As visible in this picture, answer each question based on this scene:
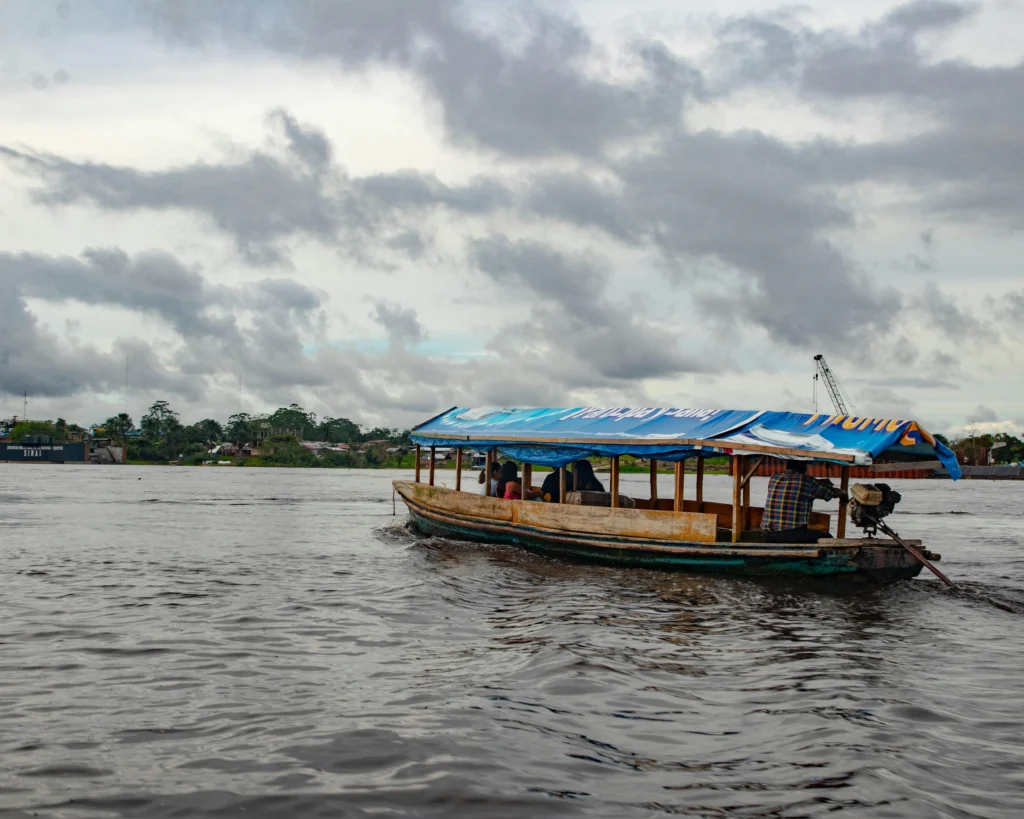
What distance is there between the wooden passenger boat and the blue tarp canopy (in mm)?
21

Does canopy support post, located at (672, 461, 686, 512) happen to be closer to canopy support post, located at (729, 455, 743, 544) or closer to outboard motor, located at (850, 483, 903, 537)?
canopy support post, located at (729, 455, 743, 544)

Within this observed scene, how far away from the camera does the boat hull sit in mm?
11859

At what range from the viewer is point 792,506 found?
12805mm

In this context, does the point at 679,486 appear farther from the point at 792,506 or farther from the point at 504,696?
the point at 504,696

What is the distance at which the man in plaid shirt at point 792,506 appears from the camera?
42.0 ft

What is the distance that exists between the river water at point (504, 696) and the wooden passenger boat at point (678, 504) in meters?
0.44

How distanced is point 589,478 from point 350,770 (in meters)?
12.3

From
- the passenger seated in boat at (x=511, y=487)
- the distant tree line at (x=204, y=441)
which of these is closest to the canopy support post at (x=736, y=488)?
the passenger seated in boat at (x=511, y=487)

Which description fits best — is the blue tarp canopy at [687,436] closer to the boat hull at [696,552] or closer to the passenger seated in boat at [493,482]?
the passenger seated in boat at [493,482]

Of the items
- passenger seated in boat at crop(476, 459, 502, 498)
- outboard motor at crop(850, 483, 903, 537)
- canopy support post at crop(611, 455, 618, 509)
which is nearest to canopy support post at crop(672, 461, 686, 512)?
canopy support post at crop(611, 455, 618, 509)

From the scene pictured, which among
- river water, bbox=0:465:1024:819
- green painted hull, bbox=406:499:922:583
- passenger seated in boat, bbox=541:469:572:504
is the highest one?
passenger seated in boat, bbox=541:469:572:504

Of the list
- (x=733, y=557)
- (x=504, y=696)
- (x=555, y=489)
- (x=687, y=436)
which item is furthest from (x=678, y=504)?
(x=504, y=696)

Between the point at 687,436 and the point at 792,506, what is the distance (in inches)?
70.8

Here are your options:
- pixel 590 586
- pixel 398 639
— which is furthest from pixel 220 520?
pixel 398 639
